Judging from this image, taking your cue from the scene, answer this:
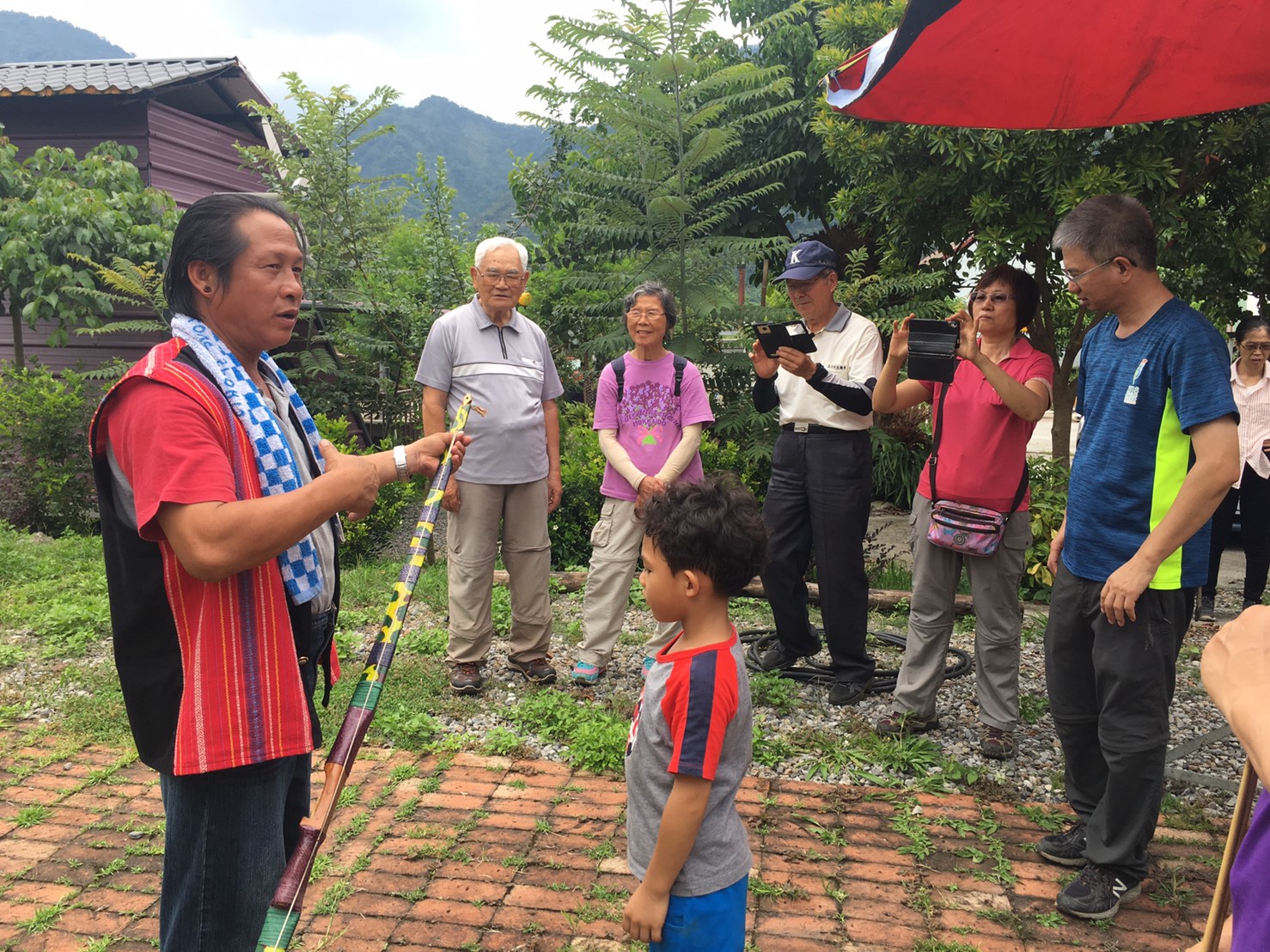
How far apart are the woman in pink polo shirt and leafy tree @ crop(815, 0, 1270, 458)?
1704 mm

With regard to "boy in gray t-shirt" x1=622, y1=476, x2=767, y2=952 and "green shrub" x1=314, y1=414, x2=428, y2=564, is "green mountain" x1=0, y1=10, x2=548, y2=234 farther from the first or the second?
"boy in gray t-shirt" x1=622, y1=476, x2=767, y2=952

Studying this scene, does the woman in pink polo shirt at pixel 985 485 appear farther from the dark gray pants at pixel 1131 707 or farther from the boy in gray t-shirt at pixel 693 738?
the boy in gray t-shirt at pixel 693 738

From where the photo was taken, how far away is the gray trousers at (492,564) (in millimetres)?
4602

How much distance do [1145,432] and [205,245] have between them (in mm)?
2703

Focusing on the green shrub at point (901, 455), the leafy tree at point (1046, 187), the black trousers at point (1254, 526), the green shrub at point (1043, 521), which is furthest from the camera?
the green shrub at point (901, 455)

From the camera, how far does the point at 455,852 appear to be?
3223 millimetres

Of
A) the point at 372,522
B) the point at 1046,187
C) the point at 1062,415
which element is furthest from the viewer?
the point at 372,522

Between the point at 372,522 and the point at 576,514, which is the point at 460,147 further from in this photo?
the point at 576,514

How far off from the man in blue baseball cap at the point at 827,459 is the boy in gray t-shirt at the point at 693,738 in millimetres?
2371

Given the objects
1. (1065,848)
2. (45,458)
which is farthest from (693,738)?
(45,458)

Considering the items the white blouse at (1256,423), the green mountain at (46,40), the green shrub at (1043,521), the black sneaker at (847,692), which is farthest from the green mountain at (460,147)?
the black sneaker at (847,692)

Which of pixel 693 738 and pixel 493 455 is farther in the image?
pixel 493 455

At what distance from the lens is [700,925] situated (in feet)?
6.23

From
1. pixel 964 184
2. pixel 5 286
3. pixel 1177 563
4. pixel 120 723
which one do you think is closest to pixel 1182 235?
pixel 964 184
